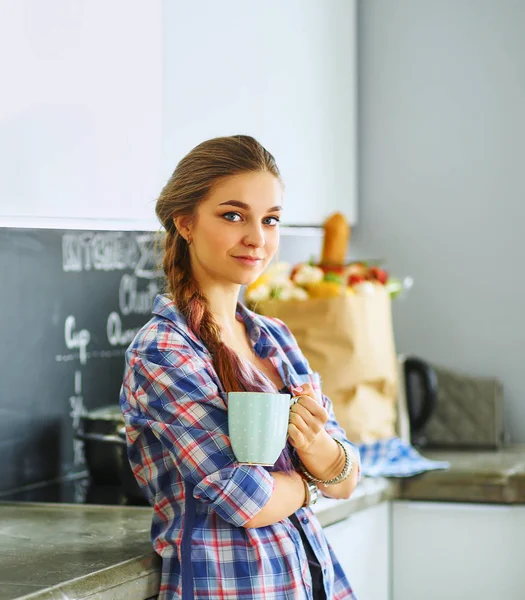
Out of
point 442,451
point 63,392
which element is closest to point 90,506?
point 63,392

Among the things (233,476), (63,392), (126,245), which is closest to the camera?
(233,476)

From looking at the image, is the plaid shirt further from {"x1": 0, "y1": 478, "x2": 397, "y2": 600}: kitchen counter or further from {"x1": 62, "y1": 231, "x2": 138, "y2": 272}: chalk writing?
{"x1": 62, "y1": 231, "x2": 138, "y2": 272}: chalk writing

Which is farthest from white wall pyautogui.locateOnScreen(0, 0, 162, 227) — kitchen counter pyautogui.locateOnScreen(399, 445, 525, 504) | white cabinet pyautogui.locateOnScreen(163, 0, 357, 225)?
kitchen counter pyautogui.locateOnScreen(399, 445, 525, 504)

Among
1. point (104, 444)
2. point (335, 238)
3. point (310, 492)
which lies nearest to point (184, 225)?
point (310, 492)

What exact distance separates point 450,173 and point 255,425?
1.41 meters

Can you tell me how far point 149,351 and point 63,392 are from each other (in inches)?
28.9

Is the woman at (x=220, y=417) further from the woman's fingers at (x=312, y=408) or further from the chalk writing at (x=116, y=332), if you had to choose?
the chalk writing at (x=116, y=332)

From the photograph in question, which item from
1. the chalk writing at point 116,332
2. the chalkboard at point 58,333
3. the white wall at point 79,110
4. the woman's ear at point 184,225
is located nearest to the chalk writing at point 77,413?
the chalkboard at point 58,333

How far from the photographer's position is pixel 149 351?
1.29 meters

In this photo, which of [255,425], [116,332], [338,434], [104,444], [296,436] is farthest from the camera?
[116,332]

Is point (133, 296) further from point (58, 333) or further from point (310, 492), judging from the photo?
point (310, 492)

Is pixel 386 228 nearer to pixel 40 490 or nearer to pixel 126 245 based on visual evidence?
pixel 126 245

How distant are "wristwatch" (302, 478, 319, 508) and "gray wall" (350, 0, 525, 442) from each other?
3.80 ft

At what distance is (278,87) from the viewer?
6.68ft
